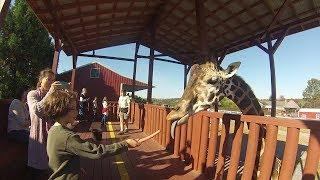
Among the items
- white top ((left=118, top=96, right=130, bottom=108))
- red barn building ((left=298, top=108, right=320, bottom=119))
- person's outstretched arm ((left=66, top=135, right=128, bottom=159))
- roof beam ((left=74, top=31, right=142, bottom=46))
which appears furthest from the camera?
red barn building ((left=298, top=108, right=320, bottom=119))

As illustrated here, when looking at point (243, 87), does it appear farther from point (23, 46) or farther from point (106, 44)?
point (23, 46)

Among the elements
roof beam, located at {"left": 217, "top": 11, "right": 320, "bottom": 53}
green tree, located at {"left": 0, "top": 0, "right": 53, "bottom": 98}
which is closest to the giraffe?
roof beam, located at {"left": 217, "top": 11, "right": 320, "bottom": 53}

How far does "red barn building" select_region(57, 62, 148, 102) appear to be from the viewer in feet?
115

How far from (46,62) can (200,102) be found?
36692 millimetres

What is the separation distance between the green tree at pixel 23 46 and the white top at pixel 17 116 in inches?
1312

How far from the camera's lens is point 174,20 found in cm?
1620

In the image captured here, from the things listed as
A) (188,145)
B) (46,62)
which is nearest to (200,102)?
(188,145)

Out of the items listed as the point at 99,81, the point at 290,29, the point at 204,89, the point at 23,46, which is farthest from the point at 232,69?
the point at 23,46

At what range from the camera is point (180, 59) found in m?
23.0

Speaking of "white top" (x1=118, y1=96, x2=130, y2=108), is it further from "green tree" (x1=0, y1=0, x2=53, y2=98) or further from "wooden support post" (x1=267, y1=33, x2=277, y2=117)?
"green tree" (x1=0, y1=0, x2=53, y2=98)

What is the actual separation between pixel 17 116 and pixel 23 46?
35443mm

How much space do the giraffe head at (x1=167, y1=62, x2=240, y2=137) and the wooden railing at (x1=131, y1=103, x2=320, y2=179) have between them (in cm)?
43

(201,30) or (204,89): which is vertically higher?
(201,30)

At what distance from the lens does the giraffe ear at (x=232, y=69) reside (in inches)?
210
